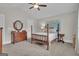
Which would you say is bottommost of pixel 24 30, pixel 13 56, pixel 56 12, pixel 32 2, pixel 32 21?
pixel 13 56

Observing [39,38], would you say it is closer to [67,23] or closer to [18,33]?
[18,33]

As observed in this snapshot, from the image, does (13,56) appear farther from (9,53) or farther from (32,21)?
(32,21)

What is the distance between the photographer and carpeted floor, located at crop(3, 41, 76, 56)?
220 cm

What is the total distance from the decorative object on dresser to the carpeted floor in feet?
0.28

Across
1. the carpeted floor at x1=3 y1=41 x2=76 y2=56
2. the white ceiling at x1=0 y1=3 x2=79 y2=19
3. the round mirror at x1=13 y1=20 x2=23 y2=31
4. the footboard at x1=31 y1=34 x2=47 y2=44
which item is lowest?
the carpeted floor at x1=3 y1=41 x2=76 y2=56

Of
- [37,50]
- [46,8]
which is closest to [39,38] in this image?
[37,50]

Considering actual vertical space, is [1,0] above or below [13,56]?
above

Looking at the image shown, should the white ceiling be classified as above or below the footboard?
above

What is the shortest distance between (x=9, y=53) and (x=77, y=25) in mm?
1349

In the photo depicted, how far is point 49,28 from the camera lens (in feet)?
7.34

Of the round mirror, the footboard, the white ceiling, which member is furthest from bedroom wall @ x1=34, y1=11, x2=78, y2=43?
the round mirror

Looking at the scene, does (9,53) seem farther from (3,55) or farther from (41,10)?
(41,10)

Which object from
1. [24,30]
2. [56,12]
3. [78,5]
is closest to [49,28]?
[56,12]

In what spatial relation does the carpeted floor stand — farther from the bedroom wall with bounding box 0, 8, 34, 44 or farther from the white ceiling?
the white ceiling
